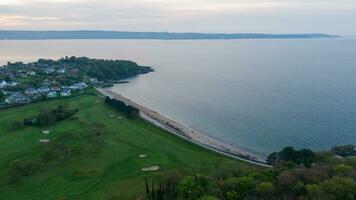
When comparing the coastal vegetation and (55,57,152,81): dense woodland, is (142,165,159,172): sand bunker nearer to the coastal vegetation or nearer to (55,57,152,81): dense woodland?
the coastal vegetation

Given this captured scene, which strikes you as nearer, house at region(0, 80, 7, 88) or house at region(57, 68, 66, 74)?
house at region(0, 80, 7, 88)

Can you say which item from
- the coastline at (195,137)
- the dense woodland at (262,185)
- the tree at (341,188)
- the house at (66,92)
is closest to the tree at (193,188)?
the dense woodland at (262,185)

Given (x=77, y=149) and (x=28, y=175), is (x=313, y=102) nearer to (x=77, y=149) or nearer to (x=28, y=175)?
(x=77, y=149)

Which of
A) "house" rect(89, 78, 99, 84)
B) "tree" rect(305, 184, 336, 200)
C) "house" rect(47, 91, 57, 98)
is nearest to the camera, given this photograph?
"tree" rect(305, 184, 336, 200)

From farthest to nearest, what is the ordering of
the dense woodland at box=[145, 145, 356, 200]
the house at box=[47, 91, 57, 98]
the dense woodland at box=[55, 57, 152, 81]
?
the dense woodland at box=[55, 57, 152, 81] → the house at box=[47, 91, 57, 98] → the dense woodland at box=[145, 145, 356, 200]

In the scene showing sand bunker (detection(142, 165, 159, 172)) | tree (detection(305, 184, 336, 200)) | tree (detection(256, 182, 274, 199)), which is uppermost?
tree (detection(305, 184, 336, 200))

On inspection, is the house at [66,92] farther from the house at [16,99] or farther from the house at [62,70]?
the house at [62,70]

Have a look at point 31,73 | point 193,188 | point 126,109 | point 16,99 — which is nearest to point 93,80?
point 31,73

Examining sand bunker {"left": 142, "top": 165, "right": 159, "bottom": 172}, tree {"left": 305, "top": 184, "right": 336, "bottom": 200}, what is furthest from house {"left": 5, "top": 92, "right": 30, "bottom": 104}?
tree {"left": 305, "top": 184, "right": 336, "bottom": 200}
